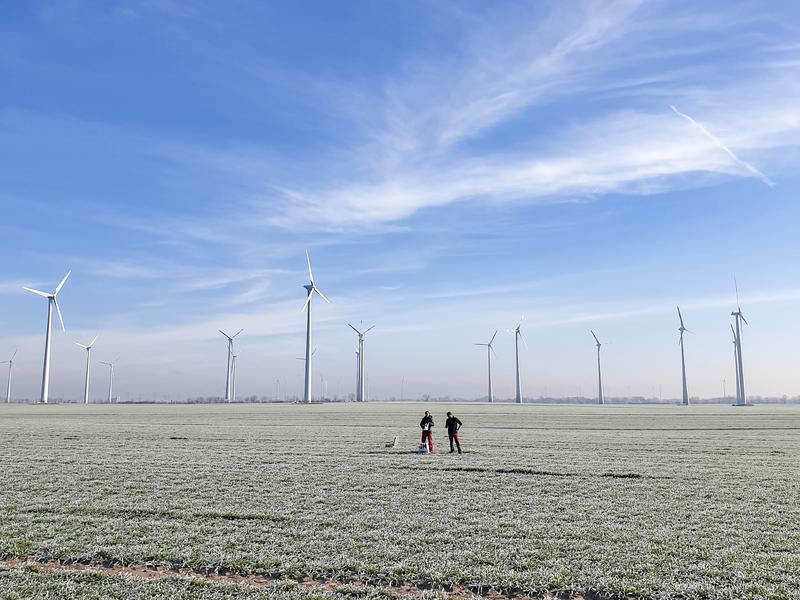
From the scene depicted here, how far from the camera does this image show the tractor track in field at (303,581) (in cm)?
1125

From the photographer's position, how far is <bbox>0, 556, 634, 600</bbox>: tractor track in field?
36.9 ft

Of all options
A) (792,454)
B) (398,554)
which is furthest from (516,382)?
(398,554)

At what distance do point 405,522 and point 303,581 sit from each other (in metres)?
4.89

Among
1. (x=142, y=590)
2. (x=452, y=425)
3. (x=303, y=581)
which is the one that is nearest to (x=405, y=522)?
(x=303, y=581)

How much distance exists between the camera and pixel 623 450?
34.6 m

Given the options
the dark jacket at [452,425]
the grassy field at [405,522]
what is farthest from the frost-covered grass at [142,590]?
the dark jacket at [452,425]

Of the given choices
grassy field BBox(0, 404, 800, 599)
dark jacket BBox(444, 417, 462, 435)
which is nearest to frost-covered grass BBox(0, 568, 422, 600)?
grassy field BBox(0, 404, 800, 599)

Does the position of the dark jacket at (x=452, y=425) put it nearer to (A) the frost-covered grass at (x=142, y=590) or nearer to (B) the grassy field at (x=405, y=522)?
(B) the grassy field at (x=405, y=522)

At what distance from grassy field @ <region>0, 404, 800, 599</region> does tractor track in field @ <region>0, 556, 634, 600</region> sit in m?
0.07

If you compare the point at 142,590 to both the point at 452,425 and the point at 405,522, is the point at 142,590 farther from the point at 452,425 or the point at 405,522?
the point at 452,425

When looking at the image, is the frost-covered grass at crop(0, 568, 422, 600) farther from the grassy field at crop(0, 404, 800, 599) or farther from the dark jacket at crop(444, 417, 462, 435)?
the dark jacket at crop(444, 417, 462, 435)

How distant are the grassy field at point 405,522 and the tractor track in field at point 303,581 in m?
0.07

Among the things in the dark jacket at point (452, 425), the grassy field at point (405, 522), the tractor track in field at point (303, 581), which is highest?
the dark jacket at point (452, 425)

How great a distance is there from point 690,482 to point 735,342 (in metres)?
151
